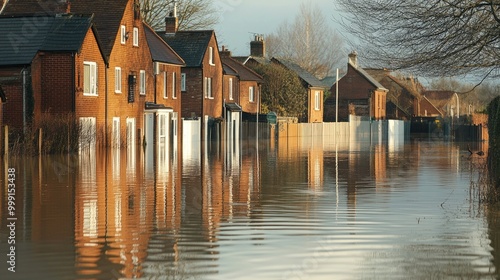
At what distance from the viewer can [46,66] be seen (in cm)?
4309

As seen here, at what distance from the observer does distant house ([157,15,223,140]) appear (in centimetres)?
6606

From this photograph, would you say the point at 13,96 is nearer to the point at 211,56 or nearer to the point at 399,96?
the point at 211,56

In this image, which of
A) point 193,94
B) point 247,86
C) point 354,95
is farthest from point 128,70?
point 354,95

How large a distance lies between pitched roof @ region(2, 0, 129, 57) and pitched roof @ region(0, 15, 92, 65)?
4.20 metres

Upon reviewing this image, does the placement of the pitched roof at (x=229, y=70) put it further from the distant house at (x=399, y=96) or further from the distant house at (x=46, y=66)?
the distant house at (x=399, y=96)

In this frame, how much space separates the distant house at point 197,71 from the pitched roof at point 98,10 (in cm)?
1491

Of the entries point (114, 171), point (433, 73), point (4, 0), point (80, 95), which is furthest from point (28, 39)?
point (433, 73)

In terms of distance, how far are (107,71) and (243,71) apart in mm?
32702

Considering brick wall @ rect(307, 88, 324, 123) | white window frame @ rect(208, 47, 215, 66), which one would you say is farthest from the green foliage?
white window frame @ rect(208, 47, 215, 66)

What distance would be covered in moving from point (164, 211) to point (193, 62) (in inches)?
1916

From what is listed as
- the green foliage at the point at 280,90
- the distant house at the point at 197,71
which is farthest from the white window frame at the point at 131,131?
the green foliage at the point at 280,90

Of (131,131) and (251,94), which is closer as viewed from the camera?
(131,131)

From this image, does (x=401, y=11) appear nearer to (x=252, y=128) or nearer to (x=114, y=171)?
(x=114, y=171)

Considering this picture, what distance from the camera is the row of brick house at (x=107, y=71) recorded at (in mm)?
42281
